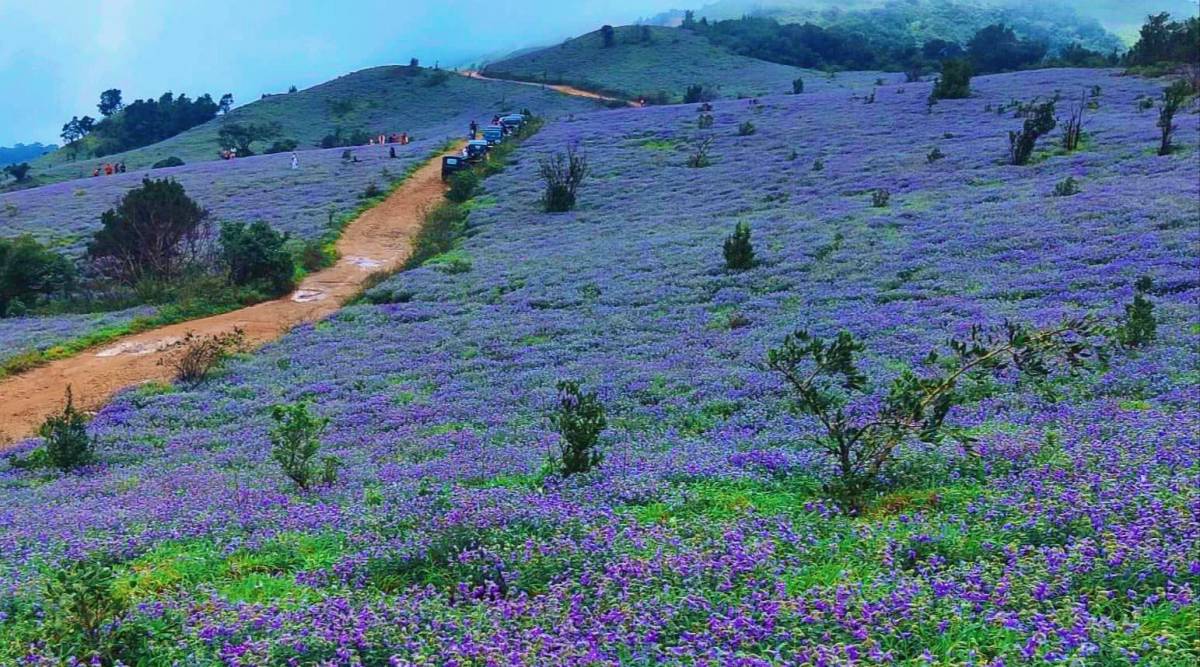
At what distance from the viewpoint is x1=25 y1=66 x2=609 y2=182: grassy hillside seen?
268ft

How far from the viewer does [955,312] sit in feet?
52.1

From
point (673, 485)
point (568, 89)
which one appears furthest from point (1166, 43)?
point (673, 485)

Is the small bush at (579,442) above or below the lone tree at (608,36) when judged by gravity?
below

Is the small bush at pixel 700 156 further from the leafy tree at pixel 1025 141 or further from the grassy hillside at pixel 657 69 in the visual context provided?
the grassy hillside at pixel 657 69

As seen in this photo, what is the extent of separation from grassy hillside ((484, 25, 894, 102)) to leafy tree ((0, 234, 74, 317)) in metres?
64.7

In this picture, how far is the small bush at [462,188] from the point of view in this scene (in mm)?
40594

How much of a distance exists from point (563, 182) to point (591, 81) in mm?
65410

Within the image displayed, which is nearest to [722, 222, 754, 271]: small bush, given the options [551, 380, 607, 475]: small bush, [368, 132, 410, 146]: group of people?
[551, 380, 607, 475]: small bush

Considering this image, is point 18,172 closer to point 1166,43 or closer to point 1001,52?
point 1166,43

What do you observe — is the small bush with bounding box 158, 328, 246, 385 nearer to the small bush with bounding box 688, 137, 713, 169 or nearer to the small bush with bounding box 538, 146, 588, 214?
the small bush with bounding box 538, 146, 588, 214

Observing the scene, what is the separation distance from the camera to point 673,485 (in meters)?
8.16

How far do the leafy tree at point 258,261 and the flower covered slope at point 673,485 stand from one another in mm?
4066

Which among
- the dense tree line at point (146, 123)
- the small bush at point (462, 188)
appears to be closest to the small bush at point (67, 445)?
the small bush at point (462, 188)

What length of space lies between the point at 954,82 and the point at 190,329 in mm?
46092
